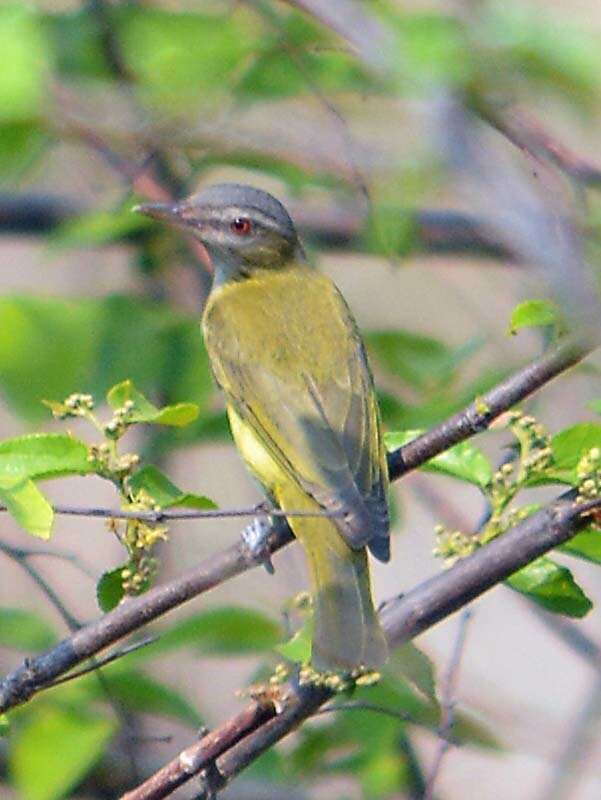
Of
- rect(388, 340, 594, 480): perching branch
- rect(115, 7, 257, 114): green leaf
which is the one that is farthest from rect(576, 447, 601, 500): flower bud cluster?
rect(115, 7, 257, 114): green leaf

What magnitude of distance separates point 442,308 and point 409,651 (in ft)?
15.0

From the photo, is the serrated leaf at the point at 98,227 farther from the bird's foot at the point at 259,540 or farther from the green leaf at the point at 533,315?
the green leaf at the point at 533,315

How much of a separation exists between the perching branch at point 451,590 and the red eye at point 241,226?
252 cm

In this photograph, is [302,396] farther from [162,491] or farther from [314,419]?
[162,491]

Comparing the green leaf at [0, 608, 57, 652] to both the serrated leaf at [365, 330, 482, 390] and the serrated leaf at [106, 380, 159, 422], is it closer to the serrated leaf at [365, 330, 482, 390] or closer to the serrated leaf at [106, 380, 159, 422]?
the serrated leaf at [365, 330, 482, 390]

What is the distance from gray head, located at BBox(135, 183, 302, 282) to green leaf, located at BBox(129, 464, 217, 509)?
6.62 ft

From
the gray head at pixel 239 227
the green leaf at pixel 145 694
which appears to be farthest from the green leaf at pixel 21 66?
the green leaf at pixel 145 694

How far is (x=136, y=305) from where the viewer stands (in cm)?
539

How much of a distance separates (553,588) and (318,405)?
1225 mm

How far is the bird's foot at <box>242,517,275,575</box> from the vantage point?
348cm

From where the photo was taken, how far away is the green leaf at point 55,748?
4.66m

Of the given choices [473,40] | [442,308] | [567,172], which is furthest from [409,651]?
[442,308]

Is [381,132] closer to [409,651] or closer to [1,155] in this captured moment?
[1,155]

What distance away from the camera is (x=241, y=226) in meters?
5.63
